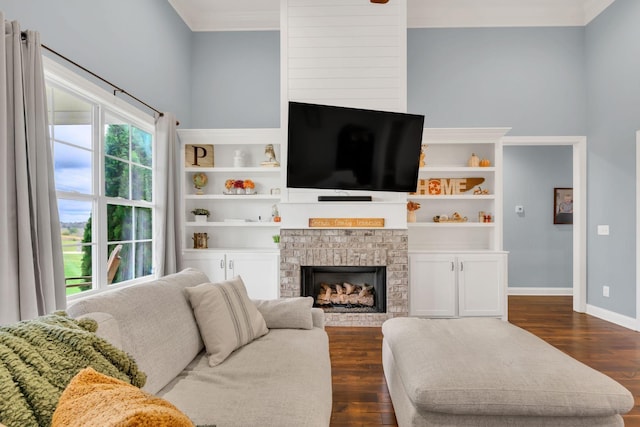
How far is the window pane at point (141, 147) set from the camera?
3790 millimetres

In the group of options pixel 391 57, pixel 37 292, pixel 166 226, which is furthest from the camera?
pixel 391 57

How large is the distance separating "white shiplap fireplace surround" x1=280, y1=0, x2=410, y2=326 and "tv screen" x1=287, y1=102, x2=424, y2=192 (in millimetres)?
277

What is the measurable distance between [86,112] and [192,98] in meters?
2.09

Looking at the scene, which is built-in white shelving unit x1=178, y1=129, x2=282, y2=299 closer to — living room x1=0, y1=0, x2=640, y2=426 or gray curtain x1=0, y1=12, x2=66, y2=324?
living room x1=0, y1=0, x2=640, y2=426

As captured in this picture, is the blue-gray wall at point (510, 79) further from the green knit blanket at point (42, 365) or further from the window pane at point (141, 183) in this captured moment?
the green knit blanket at point (42, 365)

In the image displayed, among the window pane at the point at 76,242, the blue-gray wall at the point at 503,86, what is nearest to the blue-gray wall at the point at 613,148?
the blue-gray wall at the point at 503,86

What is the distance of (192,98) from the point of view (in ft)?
16.5

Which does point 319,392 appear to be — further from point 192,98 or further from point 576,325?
point 192,98

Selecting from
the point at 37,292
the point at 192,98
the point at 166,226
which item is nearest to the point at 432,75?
the point at 192,98

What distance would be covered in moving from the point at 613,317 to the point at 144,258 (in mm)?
5069

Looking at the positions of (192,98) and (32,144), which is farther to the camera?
(192,98)

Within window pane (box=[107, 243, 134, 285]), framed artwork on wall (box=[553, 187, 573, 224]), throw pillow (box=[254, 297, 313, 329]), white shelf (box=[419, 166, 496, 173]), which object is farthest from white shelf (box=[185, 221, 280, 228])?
framed artwork on wall (box=[553, 187, 573, 224])

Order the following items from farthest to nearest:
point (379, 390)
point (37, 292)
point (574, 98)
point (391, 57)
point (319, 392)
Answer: point (574, 98)
point (391, 57)
point (379, 390)
point (37, 292)
point (319, 392)

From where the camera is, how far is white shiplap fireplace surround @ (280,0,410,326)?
165 inches
